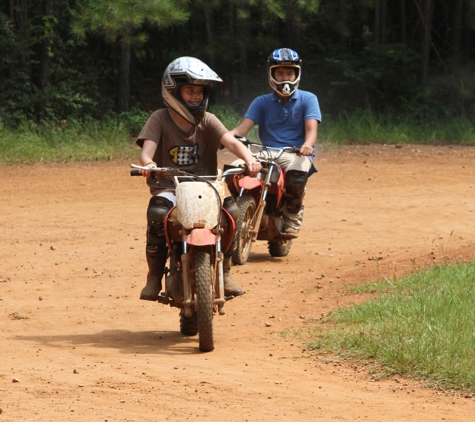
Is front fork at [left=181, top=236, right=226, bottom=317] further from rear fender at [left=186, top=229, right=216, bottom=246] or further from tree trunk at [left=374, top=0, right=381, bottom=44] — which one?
tree trunk at [left=374, top=0, right=381, bottom=44]

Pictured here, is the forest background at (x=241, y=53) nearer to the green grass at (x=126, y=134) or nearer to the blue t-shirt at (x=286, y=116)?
the green grass at (x=126, y=134)

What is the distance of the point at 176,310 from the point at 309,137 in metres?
2.50

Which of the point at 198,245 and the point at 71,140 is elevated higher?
the point at 198,245

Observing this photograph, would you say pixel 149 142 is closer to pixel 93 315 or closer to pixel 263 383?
pixel 93 315

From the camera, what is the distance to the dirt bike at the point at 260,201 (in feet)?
30.2

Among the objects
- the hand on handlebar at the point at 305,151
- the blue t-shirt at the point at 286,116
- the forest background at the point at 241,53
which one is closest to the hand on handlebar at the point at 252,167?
the hand on handlebar at the point at 305,151

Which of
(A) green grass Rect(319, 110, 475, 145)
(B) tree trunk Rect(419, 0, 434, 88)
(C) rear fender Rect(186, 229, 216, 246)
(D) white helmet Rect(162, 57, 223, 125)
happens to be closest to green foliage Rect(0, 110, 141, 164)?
(A) green grass Rect(319, 110, 475, 145)

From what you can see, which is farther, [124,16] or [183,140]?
[124,16]

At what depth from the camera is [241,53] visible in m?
21.2

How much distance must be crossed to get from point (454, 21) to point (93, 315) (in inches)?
649

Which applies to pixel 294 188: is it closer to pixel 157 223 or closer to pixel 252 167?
pixel 252 167

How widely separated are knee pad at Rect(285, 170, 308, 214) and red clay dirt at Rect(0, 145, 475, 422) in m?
0.59

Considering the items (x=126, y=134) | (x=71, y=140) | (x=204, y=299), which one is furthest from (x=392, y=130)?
(x=204, y=299)

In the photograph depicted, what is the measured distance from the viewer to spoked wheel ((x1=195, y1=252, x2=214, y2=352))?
605 cm
